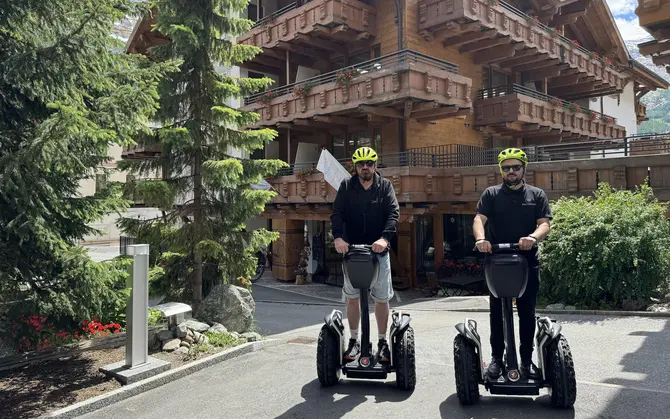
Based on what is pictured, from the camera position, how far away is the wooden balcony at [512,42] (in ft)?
59.8

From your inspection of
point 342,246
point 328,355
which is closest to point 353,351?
point 328,355

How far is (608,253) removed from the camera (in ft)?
30.7

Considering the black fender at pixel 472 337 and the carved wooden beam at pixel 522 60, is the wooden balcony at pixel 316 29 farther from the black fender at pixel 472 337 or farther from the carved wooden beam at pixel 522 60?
the black fender at pixel 472 337

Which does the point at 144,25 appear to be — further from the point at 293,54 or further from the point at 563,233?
the point at 563,233

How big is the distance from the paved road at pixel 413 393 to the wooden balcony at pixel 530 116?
1391cm

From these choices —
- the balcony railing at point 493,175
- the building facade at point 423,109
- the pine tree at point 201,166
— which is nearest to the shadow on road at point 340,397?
the pine tree at point 201,166

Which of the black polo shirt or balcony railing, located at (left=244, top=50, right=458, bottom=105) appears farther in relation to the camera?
balcony railing, located at (left=244, top=50, right=458, bottom=105)

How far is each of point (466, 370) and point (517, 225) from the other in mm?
1340

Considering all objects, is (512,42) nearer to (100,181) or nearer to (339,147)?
(339,147)

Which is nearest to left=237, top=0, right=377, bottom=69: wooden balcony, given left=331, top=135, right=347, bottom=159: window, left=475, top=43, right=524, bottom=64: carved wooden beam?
left=331, top=135, right=347, bottom=159: window

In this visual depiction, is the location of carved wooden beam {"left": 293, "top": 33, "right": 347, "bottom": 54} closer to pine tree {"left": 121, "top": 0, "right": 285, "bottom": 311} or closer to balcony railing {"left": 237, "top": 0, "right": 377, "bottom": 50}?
balcony railing {"left": 237, "top": 0, "right": 377, "bottom": 50}

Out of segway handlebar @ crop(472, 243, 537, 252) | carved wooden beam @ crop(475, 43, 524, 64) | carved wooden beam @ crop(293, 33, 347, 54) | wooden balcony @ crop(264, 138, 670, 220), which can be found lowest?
segway handlebar @ crop(472, 243, 537, 252)

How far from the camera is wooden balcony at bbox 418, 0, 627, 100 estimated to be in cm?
1822

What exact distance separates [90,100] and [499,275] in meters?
5.41
